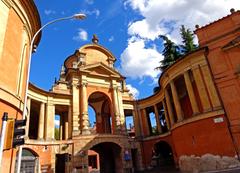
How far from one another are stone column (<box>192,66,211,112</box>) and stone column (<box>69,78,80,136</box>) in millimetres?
13792

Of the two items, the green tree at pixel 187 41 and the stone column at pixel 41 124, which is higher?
the green tree at pixel 187 41

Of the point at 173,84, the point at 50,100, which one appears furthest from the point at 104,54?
the point at 173,84


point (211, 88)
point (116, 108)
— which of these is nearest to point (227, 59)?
point (211, 88)

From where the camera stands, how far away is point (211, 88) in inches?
738

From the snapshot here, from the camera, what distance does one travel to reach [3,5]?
10117mm

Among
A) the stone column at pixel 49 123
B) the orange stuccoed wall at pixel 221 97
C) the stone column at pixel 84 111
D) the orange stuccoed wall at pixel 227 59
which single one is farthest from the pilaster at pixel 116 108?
the orange stuccoed wall at pixel 227 59

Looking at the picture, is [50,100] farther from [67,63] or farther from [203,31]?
[203,31]

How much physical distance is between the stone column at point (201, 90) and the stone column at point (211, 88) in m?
0.39

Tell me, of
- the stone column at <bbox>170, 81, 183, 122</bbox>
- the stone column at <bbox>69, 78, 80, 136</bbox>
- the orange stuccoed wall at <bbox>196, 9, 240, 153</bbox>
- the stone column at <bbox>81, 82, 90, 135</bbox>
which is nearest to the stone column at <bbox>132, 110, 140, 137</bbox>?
the stone column at <bbox>81, 82, 90, 135</bbox>

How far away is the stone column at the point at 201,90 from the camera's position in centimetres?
1864

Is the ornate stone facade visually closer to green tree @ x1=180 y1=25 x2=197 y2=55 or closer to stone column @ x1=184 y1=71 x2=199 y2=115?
stone column @ x1=184 y1=71 x2=199 y2=115

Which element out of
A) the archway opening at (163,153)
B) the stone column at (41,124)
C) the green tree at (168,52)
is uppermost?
the green tree at (168,52)

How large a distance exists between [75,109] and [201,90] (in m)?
14.3

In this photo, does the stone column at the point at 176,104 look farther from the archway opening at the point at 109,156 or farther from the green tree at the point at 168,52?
the green tree at the point at 168,52
